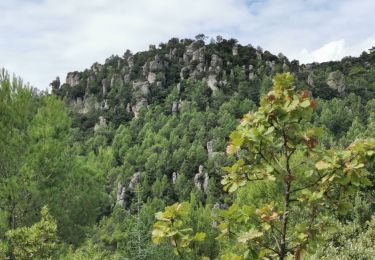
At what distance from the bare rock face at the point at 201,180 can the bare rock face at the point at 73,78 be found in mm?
63705

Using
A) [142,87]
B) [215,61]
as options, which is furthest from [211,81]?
[142,87]

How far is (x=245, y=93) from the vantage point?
362ft

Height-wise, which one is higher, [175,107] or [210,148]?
[175,107]

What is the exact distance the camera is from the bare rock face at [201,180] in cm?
8731

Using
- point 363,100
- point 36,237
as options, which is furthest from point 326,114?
point 36,237

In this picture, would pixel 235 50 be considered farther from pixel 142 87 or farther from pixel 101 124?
pixel 101 124

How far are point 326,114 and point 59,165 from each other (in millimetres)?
76761

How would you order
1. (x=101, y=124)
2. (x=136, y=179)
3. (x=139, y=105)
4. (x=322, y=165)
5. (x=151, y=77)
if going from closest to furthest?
(x=322, y=165), (x=136, y=179), (x=101, y=124), (x=139, y=105), (x=151, y=77)

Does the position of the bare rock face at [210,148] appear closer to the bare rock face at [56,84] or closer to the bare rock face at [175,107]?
the bare rock face at [175,107]

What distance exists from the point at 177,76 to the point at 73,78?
111 feet

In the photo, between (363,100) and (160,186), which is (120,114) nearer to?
(160,186)

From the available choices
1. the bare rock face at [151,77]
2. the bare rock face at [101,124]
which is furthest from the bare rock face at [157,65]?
the bare rock face at [101,124]

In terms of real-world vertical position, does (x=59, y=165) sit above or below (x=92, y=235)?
above

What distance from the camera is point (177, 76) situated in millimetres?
Answer: 126562
